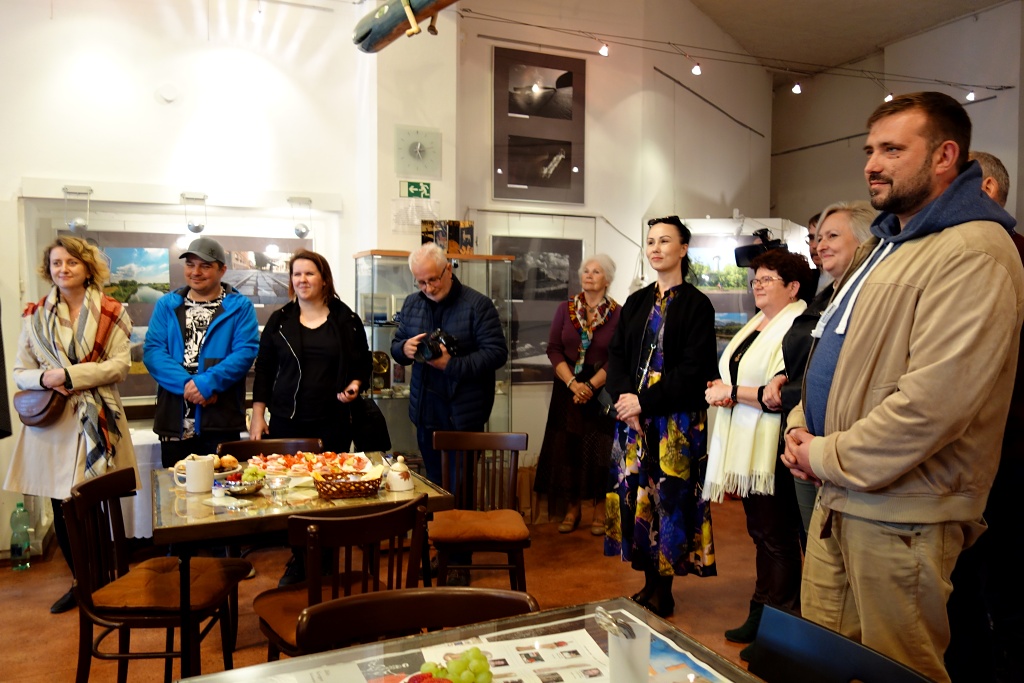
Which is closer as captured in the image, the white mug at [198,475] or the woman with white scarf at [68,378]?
the white mug at [198,475]

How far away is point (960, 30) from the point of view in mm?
6480

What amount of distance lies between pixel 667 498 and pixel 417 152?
9.26ft

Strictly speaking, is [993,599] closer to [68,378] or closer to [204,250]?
[204,250]

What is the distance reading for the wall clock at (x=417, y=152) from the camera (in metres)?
4.92

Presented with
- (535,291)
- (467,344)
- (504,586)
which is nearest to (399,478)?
(467,344)

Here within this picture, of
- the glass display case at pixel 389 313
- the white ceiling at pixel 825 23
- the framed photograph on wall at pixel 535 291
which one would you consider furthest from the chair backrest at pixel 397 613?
the white ceiling at pixel 825 23

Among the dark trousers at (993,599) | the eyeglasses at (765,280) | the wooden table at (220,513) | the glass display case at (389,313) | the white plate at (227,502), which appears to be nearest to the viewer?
A: the dark trousers at (993,599)

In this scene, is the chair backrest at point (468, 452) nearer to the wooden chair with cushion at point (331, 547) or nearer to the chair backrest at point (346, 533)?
the wooden chair with cushion at point (331, 547)

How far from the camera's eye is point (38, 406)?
3639 millimetres

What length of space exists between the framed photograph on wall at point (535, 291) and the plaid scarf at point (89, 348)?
271 cm

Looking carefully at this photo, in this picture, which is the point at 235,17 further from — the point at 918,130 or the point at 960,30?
the point at 960,30

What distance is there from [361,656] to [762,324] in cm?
243

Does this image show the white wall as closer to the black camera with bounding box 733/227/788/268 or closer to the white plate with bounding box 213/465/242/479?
the black camera with bounding box 733/227/788/268

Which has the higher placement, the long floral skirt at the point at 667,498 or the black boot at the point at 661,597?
the long floral skirt at the point at 667,498
